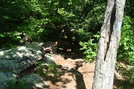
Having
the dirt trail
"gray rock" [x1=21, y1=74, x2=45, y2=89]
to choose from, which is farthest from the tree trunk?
"gray rock" [x1=21, y1=74, x2=45, y2=89]

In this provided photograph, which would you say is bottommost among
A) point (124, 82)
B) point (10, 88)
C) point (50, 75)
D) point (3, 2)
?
point (124, 82)

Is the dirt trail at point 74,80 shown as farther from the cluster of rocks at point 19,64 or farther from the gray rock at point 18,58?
the gray rock at point 18,58

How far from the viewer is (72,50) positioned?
35.7ft

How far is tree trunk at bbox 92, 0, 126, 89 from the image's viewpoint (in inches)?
116

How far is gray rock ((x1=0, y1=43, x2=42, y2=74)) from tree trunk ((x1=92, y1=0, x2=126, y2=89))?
3.47m

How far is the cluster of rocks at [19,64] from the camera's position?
4628 mm

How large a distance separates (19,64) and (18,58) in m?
0.31

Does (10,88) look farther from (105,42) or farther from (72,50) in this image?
(72,50)

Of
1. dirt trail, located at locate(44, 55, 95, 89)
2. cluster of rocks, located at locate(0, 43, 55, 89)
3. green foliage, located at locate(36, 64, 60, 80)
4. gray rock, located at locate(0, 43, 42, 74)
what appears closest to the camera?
cluster of rocks, located at locate(0, 43, 55, 89)

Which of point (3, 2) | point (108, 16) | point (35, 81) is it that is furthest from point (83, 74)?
point (3, 2)

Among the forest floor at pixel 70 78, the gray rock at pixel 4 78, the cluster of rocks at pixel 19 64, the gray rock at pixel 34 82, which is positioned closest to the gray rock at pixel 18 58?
the cluster of rocks at pixel 19 64

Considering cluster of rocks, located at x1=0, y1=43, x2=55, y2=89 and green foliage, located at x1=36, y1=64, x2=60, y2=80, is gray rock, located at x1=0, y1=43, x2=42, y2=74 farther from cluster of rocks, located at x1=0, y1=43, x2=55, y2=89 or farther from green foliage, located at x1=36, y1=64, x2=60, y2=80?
green foliage, located at x1=36, y1=64, x2=60, y2=80

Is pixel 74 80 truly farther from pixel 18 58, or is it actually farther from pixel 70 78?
pixel 18 58

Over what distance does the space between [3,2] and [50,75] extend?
11.8ft
